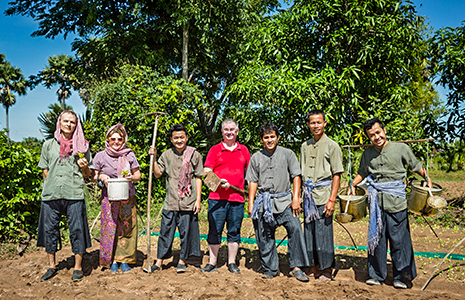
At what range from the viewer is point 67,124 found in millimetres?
3613

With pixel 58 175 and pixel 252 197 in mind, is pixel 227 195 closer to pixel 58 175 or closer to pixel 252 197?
pixel 252 197

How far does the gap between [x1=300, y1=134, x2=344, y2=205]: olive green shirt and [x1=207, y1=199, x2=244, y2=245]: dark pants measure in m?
0.89

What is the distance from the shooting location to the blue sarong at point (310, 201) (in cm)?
354

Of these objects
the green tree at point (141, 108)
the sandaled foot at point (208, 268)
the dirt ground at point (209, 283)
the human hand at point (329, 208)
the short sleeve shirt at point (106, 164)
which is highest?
the green tree at point (141, 108)

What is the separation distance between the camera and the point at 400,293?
3.21 m

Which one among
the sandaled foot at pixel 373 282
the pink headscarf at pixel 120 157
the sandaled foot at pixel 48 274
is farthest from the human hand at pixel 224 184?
the sandaled foot at pixel 48 274

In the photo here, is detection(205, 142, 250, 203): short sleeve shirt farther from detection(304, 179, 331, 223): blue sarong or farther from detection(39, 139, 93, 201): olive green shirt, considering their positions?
detection(39, 139, 93, 201): olive green shirt

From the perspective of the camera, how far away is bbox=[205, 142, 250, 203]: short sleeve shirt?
3828 millimetres

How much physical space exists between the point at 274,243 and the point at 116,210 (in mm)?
1804

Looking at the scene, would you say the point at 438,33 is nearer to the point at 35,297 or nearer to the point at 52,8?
the point at 35,297

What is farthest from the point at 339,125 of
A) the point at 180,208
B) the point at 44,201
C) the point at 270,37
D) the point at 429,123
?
the point at 44,201

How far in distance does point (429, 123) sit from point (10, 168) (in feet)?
24.2

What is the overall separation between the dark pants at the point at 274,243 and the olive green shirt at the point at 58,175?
2003 millimetres

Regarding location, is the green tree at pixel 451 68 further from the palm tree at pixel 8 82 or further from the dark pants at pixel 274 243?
the palm tree at pixel 8 82
